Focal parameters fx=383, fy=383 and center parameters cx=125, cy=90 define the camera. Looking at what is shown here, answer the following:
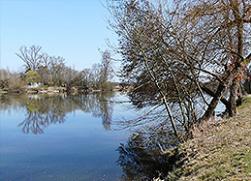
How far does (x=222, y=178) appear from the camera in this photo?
682 cm

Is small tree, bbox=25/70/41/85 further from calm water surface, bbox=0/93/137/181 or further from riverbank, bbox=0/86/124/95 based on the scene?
calm water surface, bbox=0/93/137/181

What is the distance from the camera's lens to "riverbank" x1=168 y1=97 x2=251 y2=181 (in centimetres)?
708

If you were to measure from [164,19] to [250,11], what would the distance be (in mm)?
3150

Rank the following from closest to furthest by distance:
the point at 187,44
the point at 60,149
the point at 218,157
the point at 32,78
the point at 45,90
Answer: the point at 218,157 → the point at 187,44 → the point at 60,149 → the point at 45,90 → the point at 32,78

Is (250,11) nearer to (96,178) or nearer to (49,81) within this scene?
(96,178)

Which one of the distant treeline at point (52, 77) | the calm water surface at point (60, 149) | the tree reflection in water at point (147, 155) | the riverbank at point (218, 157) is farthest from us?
the distant treeline at point (52, 77)

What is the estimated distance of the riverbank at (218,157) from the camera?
708 centimetres

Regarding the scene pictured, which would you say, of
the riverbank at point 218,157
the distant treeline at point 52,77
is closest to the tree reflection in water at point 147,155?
the riverbank at point 218,157

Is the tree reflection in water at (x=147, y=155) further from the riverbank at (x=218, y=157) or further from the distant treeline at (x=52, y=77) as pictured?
the distant treeline at (x=52, y=77)

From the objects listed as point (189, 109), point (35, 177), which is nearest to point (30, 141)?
point (35, 177)

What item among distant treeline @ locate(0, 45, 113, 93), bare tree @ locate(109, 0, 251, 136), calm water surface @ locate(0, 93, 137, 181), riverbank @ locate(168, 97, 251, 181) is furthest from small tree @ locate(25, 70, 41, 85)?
riverbank @ locate(168, 97, 251, 181)

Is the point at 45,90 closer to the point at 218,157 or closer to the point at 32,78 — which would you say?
the point at 32,78

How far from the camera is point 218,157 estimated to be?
27.1 ft

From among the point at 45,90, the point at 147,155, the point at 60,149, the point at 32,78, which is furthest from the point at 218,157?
the point at 32,78
